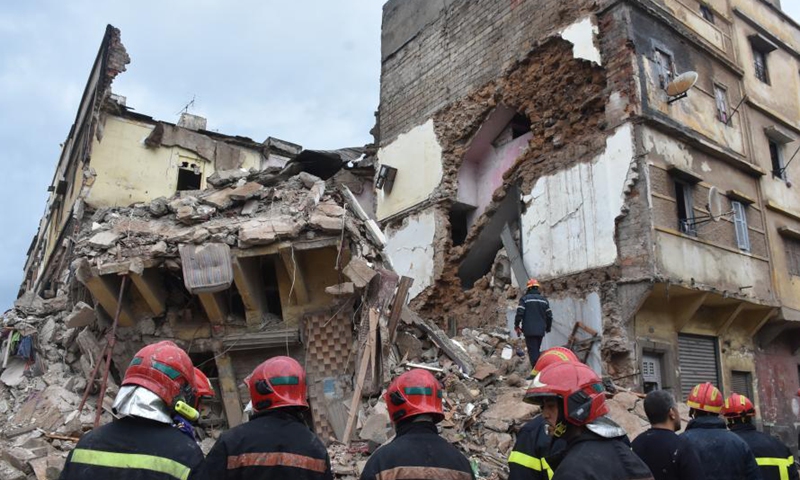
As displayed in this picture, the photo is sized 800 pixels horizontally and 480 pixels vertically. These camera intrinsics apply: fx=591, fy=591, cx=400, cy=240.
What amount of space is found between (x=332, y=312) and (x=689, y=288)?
6.56 meters

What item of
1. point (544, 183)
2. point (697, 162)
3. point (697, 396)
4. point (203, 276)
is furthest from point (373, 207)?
point (697, 396)

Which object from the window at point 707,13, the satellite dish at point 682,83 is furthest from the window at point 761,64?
the satellite dish at point 682,83

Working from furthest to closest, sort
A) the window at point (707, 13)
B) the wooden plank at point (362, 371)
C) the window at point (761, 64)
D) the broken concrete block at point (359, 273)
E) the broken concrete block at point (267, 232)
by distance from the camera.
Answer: the window at point (761, 64) < the window at point (707, 13) < the broken concrete block at point (267, 232) < the broken concrete block at point (359, 273) < the wooden plank at point (362, 371)

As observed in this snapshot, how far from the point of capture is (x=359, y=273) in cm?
779

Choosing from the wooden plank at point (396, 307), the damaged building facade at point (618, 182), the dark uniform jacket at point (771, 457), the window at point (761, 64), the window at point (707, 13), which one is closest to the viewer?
the dark uniform jacket at point (771, 457)

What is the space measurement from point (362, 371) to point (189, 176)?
12547mm

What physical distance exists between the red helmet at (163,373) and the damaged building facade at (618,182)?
359 inches

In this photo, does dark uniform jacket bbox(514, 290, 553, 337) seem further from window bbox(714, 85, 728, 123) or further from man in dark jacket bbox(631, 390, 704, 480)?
window bbox(714, 85, 728, 123)

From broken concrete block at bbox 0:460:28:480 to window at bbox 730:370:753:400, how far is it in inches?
489

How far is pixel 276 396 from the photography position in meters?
2.79

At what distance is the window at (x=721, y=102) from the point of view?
515 inches

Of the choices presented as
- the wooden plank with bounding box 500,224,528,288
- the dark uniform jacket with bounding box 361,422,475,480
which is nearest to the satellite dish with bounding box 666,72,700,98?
the wooden plank with bounding box 500,224,528,288

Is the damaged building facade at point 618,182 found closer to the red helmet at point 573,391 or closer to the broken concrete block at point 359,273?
the broken concrete block at point 359,273

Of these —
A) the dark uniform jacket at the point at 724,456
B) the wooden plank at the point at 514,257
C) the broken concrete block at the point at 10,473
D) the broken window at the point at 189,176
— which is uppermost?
the broken window at the point at 189,176
